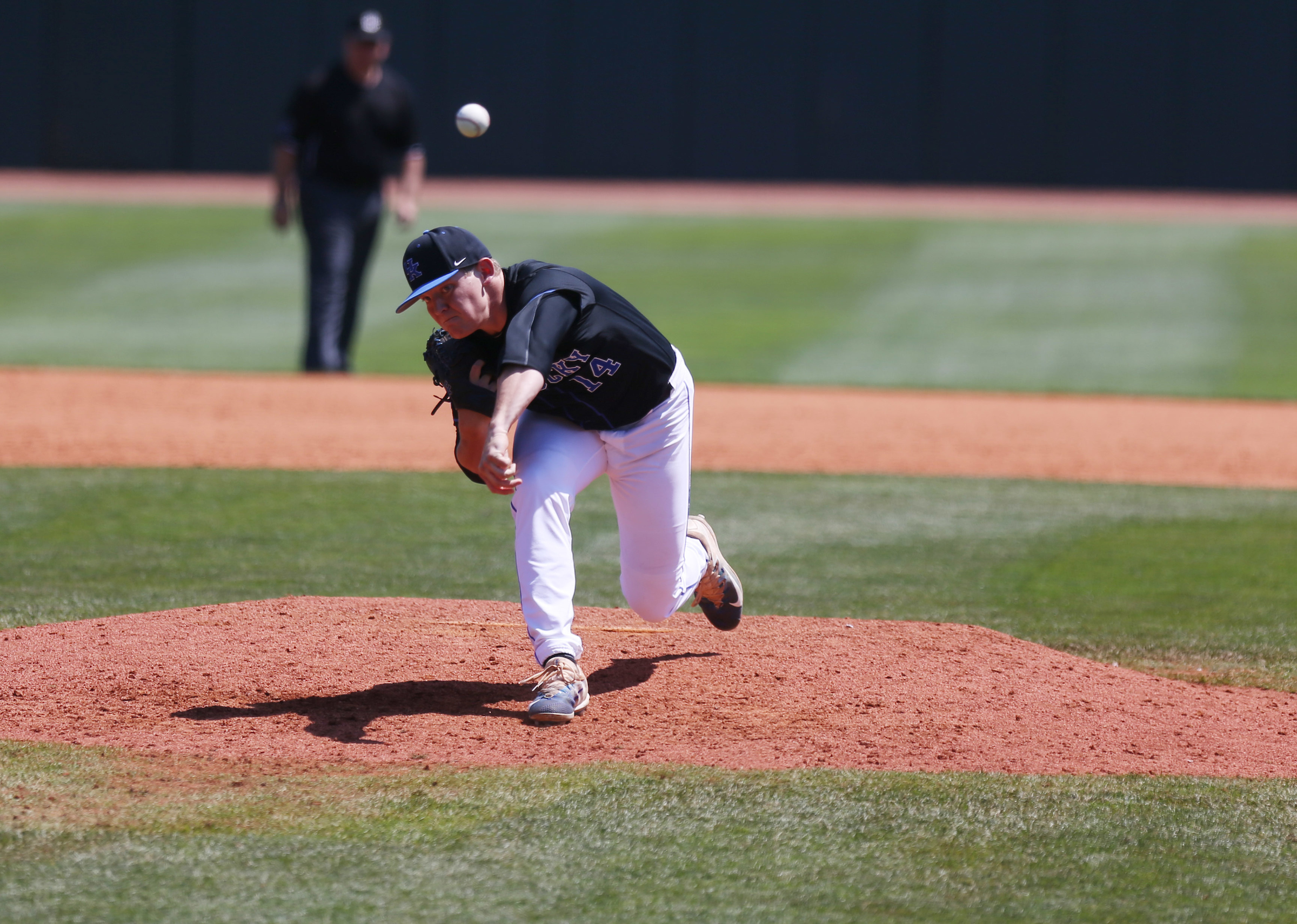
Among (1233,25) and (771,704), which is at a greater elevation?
(1233,25)

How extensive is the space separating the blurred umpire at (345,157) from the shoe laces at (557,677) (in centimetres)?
724

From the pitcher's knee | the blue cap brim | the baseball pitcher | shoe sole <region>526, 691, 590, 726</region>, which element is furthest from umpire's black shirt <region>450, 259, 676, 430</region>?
shoe sole <region>526, 691, 590, 726</region>

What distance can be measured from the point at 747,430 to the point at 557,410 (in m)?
5.93

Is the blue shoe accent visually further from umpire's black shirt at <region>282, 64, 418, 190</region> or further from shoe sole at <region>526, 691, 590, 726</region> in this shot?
umpire's black shirt at <region>282, 64, 418, 190</region>

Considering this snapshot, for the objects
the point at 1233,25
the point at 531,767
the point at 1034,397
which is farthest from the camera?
the point at 1233,25

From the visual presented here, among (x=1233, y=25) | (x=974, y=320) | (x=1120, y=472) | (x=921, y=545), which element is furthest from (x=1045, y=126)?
(x=921, y=545)

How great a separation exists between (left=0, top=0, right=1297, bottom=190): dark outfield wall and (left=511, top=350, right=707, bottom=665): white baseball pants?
71.9 feet

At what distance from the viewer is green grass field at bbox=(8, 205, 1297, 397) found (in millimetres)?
13414

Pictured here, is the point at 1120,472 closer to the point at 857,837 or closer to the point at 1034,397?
the point at 1034,397

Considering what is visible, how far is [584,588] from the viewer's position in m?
6.30

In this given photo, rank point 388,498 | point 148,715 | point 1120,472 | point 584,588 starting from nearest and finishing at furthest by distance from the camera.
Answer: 1. point 148,715
2. point 584,588
3. point 388,498
4. point 1120,472

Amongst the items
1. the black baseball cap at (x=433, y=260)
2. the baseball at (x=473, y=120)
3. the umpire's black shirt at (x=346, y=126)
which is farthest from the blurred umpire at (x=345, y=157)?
the black baseball cap at (x=433, y=260)

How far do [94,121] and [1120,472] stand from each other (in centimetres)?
2178

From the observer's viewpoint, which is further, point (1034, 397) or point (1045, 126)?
point (1045, 126)
